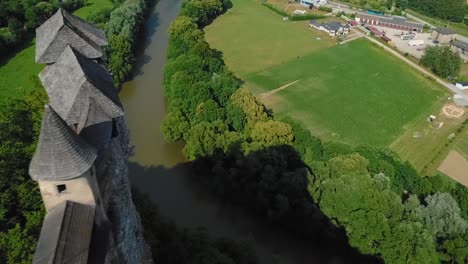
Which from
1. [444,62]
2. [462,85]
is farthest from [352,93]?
[462,85]

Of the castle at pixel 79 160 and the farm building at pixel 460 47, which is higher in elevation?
the castle at pixel 79 160

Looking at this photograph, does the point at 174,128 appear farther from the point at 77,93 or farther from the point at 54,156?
the point at 54,156

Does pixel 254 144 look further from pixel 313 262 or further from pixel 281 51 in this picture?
pixel 281 51

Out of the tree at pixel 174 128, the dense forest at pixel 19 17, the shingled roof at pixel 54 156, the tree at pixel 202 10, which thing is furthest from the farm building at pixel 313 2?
the shingled roof at pixel 54 156

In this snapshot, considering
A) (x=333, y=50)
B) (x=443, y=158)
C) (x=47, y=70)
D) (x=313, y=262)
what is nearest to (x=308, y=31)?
(x=333, y=50)

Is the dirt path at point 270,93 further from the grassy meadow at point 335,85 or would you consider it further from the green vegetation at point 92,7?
the green vegetation at point 92,7

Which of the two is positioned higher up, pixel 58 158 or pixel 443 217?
pixel 58 158
